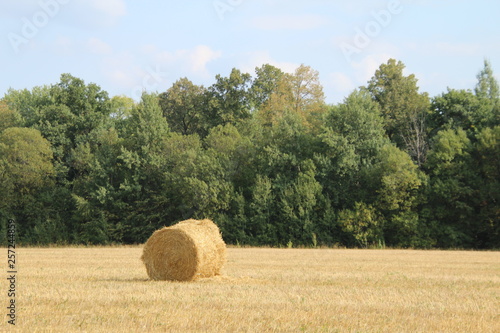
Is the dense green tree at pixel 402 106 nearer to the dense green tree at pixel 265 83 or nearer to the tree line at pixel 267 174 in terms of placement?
the tree line at pixel 267 174

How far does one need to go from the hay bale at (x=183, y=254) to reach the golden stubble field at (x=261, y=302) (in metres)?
0.44

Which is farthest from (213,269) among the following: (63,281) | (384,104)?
(384,104)

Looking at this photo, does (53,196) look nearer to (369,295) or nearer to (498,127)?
(498,127)

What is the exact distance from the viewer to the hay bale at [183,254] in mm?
18000

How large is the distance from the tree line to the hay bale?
84.7 ft

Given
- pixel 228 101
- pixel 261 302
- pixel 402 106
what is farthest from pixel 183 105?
pixel 261 302

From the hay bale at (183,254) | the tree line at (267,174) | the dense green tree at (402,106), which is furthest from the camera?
the dense green tree at (402,106)

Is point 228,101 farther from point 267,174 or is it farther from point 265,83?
point 267,174

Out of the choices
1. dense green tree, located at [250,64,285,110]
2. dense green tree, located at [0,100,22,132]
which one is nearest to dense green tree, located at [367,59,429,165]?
dense green tree, located at [250,64,285,110]

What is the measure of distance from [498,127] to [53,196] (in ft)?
111

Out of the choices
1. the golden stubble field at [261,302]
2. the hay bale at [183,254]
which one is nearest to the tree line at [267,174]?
the golden stubble field at [261,302]

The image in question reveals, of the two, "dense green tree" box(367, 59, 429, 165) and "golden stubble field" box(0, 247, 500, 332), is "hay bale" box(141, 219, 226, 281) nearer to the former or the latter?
"golden stubble field" box(0, 247, 500, 332)

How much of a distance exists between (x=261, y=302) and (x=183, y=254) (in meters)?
5.47

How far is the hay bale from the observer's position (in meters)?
18.0
